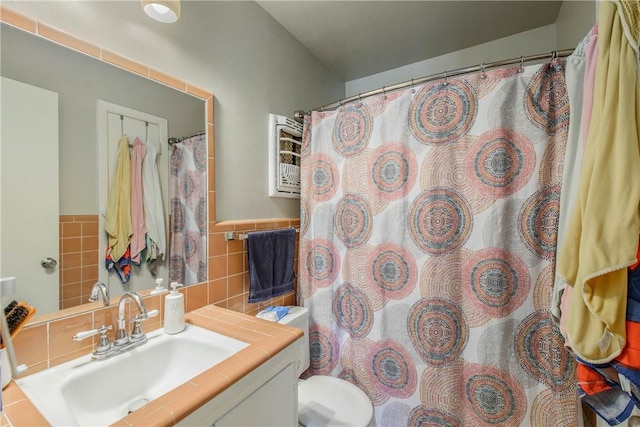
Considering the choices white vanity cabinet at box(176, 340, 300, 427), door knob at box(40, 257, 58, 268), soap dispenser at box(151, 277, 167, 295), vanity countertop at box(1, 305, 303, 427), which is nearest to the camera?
vanity countertop at box(1, 305, 303, 427)

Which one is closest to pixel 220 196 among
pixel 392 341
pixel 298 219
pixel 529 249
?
pixel 298 219

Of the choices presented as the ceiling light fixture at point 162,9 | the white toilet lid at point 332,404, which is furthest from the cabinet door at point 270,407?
the ceiling light fixture at point 162,9

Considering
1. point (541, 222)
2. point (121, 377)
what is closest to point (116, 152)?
point (121, 377)

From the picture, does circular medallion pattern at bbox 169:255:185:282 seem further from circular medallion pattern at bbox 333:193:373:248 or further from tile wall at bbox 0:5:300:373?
circular medallion pattern at bbox 333:193:373:248

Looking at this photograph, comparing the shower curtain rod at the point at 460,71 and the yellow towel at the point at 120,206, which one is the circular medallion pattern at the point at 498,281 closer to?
the shower curtain rod at the point at 460,71

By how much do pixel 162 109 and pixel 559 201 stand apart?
1.61m

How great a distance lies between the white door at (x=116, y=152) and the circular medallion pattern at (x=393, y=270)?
979 millimetres

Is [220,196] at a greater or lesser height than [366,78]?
lesser

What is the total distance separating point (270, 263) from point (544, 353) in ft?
4.21

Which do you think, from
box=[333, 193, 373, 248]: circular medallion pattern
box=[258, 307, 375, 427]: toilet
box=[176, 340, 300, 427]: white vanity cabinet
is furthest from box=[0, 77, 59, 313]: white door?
box=[333, 193, 373, 248]: circular medallion pattern

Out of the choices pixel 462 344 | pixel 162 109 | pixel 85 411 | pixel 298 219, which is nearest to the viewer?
pixel 85 411

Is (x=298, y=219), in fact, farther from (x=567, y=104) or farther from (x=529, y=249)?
(x=567, y=104)

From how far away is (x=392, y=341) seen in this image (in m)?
1.41

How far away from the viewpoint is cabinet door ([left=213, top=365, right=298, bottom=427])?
74 centimetres
